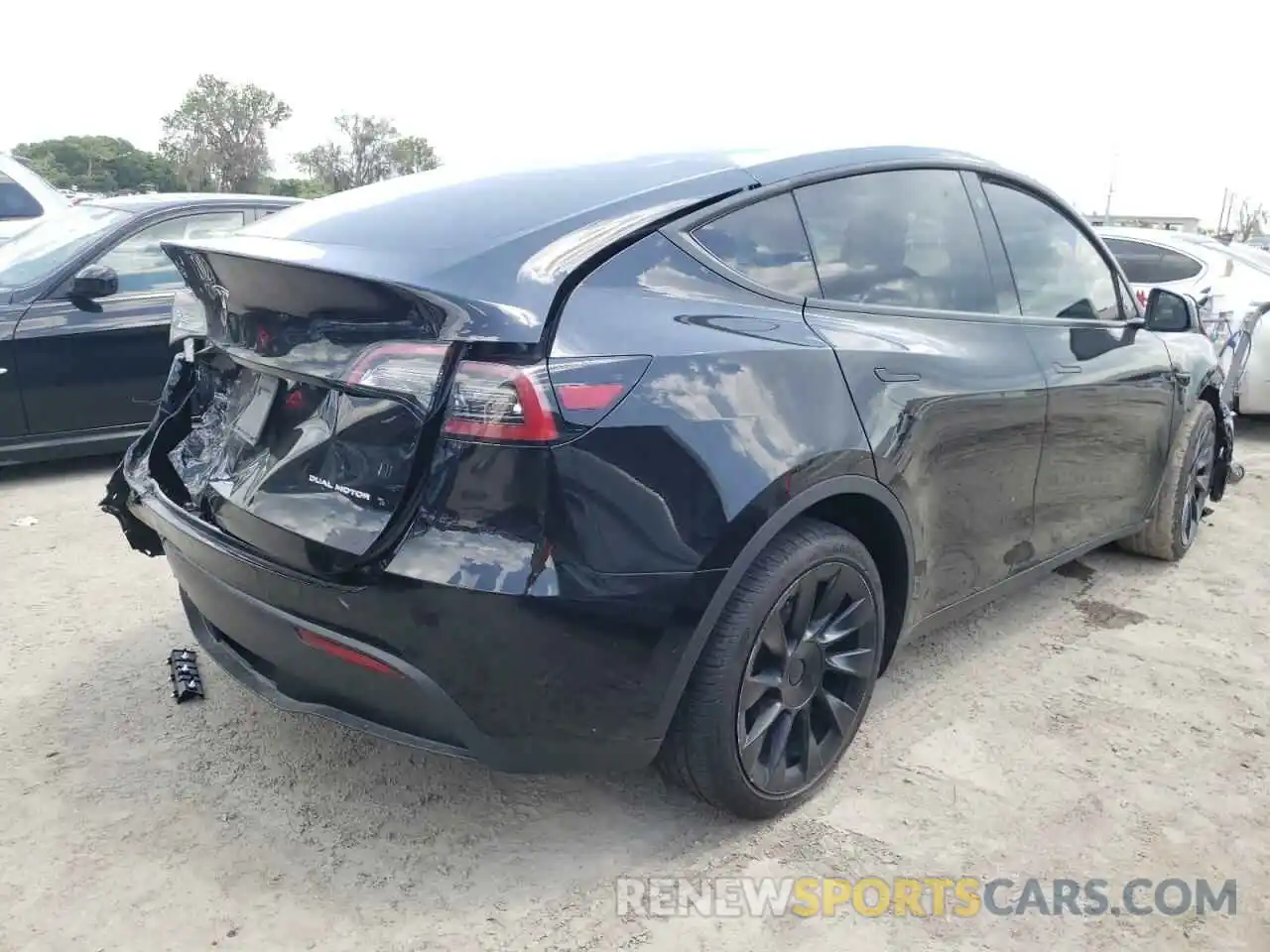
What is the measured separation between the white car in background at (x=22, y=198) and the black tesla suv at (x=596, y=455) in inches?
250

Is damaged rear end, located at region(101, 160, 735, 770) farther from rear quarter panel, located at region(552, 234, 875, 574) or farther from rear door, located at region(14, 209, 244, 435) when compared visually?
rear door, located at region(14, 209, 244, 435)

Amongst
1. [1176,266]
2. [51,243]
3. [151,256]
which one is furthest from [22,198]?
[1176,266]

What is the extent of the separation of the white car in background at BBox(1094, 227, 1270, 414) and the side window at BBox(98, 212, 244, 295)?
6021 millimetres

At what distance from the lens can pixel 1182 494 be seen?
444 centimetres

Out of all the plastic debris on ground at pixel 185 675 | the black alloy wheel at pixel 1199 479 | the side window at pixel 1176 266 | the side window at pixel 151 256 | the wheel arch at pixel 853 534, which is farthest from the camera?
the side window at pixel 1176 266

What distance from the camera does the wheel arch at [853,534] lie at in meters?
2.19

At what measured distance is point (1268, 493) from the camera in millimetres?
5965

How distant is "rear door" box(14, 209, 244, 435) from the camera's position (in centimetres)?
522

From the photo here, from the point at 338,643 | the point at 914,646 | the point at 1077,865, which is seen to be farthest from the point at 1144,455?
the point at 338,643

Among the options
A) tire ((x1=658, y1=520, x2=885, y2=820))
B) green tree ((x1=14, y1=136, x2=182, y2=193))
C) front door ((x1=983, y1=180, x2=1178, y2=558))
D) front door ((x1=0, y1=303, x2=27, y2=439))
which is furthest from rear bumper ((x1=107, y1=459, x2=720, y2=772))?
green tree ((x1=14, y1=136, x2=182, y2=193))

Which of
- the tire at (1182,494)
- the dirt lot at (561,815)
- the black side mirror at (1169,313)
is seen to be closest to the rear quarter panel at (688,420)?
the dirt lot at (561,815)

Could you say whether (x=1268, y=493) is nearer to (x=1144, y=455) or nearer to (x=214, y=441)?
(x=1144, y=455)

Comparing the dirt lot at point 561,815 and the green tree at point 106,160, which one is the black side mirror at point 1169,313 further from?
the green tree at point 106,160

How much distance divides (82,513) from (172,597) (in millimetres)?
1384
